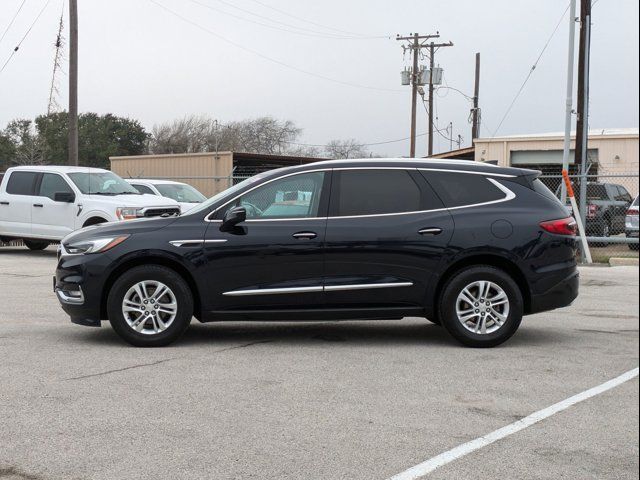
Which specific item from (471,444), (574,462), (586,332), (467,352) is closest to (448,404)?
(471,444)

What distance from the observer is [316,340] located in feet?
25.6

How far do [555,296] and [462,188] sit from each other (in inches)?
51.8

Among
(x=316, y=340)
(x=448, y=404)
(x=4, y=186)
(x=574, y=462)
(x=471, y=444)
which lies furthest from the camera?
(x=4, y=186)

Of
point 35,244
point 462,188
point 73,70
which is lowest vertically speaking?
point 35,244

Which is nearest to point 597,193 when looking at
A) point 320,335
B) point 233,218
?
point 320,335

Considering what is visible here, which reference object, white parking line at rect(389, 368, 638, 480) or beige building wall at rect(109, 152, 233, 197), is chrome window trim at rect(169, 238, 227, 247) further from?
beige building wall at rect(109, 152, 233, 197)

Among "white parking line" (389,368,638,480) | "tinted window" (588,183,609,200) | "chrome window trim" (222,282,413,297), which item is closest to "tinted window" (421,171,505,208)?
"chrome window trim" (222,282,413,297)

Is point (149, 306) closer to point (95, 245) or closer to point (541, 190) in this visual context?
point (95, 245)

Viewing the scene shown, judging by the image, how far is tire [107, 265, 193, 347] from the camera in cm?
720

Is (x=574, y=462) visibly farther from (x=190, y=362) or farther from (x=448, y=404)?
(x=190, y=362)

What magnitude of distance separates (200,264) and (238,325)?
1.70m

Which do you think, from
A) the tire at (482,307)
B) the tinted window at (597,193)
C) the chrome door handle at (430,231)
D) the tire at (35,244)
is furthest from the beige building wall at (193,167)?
the tire at (482,307)

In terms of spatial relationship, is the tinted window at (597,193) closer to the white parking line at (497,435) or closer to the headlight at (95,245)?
the white parking line at (497,435)

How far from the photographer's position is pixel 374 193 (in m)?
7.48
